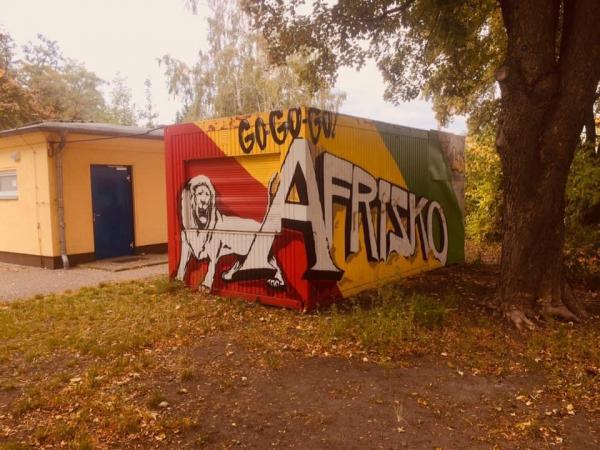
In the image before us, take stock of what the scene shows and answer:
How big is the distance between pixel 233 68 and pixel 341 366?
27480 mm

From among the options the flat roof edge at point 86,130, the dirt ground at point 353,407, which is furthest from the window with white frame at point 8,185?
the dirt ground at point 353,407

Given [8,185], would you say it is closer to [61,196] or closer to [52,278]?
[61,196]

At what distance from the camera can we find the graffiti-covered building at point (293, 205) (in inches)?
282

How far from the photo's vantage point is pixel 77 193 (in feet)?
39.1

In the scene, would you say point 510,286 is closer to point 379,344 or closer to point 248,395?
point 379,344

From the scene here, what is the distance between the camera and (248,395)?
15.3 feet

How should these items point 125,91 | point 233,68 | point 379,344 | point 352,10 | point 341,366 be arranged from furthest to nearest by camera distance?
point 125,91 < point 233,68 < point 352,10 < point 379,344 < point 341,366

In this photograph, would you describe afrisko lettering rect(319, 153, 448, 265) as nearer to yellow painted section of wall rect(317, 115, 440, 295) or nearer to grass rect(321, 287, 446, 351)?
yellow painted section of wall rect(317, 115, 440, 295)

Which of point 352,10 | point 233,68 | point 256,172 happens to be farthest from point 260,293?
point 233,68

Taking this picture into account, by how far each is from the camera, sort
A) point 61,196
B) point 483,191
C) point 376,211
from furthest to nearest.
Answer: point 483,191 < point 61,196 < point 376,211

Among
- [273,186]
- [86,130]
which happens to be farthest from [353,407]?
[86,130]

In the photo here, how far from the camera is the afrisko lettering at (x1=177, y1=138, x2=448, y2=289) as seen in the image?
7.12 metres

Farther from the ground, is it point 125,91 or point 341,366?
point 125,91

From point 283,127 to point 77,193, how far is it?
23.1 ft
